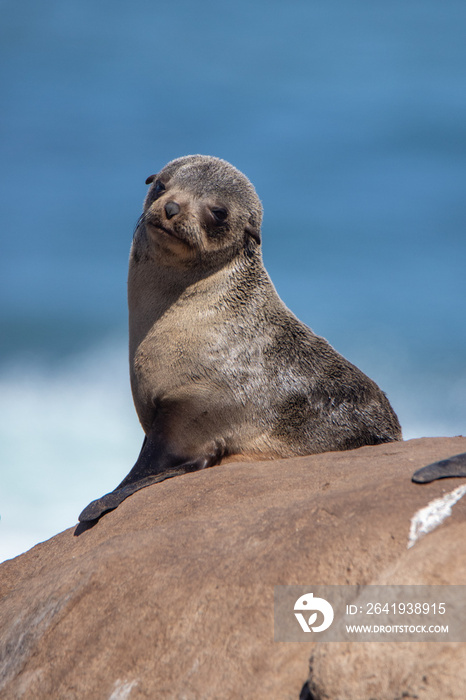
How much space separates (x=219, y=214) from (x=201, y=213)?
0.25m

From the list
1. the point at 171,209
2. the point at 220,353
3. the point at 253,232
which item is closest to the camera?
the point at 171,209

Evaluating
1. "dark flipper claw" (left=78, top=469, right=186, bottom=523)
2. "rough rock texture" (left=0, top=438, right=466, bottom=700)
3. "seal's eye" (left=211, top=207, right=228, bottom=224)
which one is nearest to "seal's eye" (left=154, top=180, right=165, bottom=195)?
"seal's eye" (left=211, top=207, right=228, bottom=224)

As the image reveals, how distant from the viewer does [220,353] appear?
8008 mm

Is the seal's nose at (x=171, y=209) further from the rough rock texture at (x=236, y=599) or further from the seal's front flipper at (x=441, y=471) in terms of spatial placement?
the seal's front flipper at (x=441, y=471)

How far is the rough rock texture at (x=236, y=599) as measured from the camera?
11.0ft

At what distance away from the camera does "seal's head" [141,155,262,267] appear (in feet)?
26.3

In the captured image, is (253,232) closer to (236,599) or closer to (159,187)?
(159,187)

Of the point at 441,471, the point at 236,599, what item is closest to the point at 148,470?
the point at 236,599

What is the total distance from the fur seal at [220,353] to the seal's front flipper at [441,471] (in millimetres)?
3083

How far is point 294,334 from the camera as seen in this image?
8.50 metres

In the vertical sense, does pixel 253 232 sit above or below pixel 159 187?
below

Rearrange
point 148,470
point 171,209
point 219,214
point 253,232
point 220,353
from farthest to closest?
1. point 253,232
2. point 219,214
3. point 220,353
4. point 171,209
5. point 148,470

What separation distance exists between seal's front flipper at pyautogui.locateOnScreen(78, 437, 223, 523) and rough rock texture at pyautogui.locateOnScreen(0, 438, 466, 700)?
870 mm

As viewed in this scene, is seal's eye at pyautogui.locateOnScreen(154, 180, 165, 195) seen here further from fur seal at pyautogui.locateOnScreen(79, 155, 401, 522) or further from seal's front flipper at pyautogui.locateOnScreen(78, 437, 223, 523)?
seal's front flipper at pyautogui.locateOnScreen(78, 437, 223, 523)
